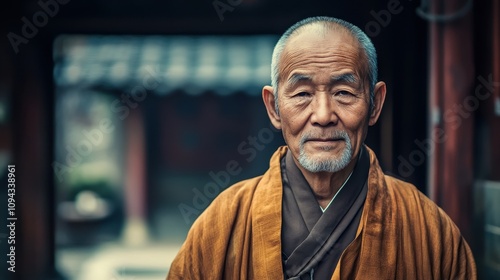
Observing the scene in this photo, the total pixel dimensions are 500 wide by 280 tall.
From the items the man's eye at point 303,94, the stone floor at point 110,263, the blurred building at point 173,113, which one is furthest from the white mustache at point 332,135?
the stone floor at point 110,263

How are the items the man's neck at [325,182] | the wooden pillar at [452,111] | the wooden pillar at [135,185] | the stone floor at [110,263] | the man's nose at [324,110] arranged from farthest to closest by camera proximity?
the wooden pillar at [135,185], the stone floor at [110,263], the wooden pillar at [452,111], the man's neck at [325,182], the man's nose at [324,110]

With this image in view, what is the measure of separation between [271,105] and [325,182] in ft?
1.33

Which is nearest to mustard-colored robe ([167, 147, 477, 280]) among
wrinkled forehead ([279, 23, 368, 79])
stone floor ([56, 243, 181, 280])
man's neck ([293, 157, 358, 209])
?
man's neck ([293, 157, 358, 209])

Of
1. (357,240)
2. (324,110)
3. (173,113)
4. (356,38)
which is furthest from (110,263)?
(356,38)

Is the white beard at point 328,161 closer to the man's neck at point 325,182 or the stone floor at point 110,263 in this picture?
the man's neck at point 325,182

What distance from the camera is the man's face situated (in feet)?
7.83

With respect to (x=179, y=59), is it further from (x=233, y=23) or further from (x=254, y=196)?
(x=254, y=196)

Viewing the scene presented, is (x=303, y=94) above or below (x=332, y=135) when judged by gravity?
above

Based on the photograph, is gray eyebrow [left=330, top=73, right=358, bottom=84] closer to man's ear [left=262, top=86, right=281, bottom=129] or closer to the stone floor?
man's ear [left=262, top=86, right=281, bottom=129]

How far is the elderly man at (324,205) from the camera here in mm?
2402

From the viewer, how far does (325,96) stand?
238 centimetres

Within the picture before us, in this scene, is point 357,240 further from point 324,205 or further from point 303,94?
point 303,94

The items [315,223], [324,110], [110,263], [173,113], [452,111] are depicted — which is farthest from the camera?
[173,113]

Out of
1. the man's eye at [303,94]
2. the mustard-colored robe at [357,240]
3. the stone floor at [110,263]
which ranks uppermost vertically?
the man's eye at [303,94]
